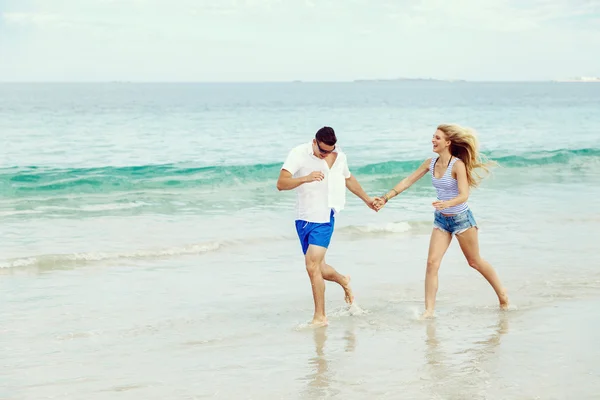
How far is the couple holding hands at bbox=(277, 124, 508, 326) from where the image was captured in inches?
277

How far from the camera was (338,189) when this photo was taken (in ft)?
23.6

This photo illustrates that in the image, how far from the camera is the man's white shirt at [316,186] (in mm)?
7062

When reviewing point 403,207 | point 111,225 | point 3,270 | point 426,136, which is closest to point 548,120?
point 426,136

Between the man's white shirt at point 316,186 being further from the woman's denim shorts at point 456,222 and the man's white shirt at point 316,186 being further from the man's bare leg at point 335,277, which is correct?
the woman's denim shorts at point 456,222

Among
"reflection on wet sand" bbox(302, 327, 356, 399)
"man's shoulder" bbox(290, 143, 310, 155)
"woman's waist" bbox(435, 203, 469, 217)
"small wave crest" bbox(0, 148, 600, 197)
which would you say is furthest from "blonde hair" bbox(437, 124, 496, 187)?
"small wave crest" bbox(0, 148, 600, 197)

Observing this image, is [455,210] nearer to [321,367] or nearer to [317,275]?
[317,275]

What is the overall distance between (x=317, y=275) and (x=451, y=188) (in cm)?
140

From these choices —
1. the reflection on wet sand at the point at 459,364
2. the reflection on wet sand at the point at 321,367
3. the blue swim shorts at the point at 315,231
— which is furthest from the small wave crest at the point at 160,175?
the reflection on wet sand at the point at 459,364

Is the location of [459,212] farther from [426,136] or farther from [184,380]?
[426,136]

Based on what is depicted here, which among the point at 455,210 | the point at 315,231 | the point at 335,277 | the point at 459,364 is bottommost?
the point at 459,364

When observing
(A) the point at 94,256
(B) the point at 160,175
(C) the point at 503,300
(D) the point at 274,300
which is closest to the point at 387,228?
(A) the point at 94,256

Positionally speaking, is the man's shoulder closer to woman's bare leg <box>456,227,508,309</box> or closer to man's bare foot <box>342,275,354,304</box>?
man's bare foot <box>342,275,354,304</box>

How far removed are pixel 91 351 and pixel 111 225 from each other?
23.5 ft

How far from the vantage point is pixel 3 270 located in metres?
9.92
